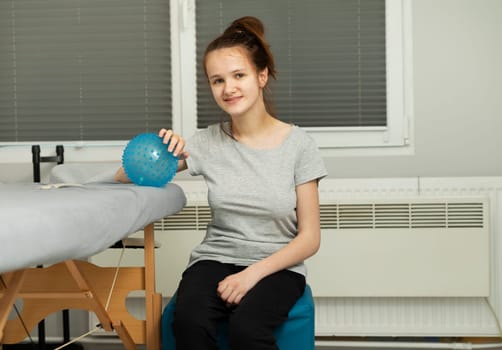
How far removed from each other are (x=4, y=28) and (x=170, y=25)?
0.65 meters

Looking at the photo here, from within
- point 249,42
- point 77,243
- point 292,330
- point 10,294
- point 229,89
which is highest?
point 249,42

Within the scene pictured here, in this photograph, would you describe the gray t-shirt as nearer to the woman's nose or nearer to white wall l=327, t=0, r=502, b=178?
the woman's nose

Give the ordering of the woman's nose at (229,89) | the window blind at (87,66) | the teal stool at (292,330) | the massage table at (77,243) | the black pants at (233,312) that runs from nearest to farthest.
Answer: the massage table at (77,243), the black pants at (233,312), the teal stool at (292,330), the woman's nose at (229,89), the window blind at (87,66)

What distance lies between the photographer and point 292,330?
1.58 m

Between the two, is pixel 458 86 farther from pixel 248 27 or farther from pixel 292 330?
pixel 292 330

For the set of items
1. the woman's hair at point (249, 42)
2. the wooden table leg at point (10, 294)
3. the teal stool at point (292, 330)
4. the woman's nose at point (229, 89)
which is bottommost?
the teal stool at point (292, 330)

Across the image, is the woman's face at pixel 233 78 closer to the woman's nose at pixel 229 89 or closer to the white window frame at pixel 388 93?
the woman's nose at pixel 229 89

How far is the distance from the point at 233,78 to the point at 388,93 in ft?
3.34

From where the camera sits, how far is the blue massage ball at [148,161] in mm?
1591

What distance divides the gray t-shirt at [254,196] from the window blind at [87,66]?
0.99m

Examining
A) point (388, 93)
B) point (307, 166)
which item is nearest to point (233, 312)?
point (307, 166)

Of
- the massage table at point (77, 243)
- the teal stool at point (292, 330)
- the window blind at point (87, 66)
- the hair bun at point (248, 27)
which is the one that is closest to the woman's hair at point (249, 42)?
the hair bun at point (248, 27)

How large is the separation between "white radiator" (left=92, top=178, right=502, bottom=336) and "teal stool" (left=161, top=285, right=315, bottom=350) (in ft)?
2.70

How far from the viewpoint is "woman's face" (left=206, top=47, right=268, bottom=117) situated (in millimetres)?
1712
